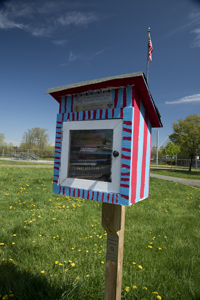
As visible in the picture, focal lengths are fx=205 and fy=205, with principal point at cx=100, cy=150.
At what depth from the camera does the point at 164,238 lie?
360cm

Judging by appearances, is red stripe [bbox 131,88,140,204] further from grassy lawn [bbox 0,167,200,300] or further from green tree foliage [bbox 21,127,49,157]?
green tree foliage [bbox 21,127,49,157]

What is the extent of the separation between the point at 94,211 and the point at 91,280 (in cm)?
254

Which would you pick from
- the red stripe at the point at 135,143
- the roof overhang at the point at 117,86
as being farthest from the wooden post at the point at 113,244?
the roof overhang at the point at 117,86

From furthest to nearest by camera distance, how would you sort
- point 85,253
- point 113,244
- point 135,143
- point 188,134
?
point 188,134 < point 85,253 < point 113,244 < point 135,143

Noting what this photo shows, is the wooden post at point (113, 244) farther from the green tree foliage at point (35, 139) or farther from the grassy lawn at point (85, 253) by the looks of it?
the green tree foliage at point (35, 139)

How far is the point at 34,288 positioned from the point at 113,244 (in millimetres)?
1117

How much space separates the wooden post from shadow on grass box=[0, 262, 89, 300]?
1.67ft

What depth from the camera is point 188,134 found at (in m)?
21.3

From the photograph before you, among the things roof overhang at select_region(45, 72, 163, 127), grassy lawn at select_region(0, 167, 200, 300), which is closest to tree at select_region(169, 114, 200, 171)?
grassy lawn at select_region(0, 167, 200, 300)

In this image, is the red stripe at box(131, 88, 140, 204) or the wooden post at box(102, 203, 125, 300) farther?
the wooden post at box(102, 203, 125, 300)

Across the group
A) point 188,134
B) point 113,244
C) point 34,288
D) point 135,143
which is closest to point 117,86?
point 135,143

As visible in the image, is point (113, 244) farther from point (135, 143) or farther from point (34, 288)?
point (34, 288)

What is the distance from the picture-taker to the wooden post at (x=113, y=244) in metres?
1.69

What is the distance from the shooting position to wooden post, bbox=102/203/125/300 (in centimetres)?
169
